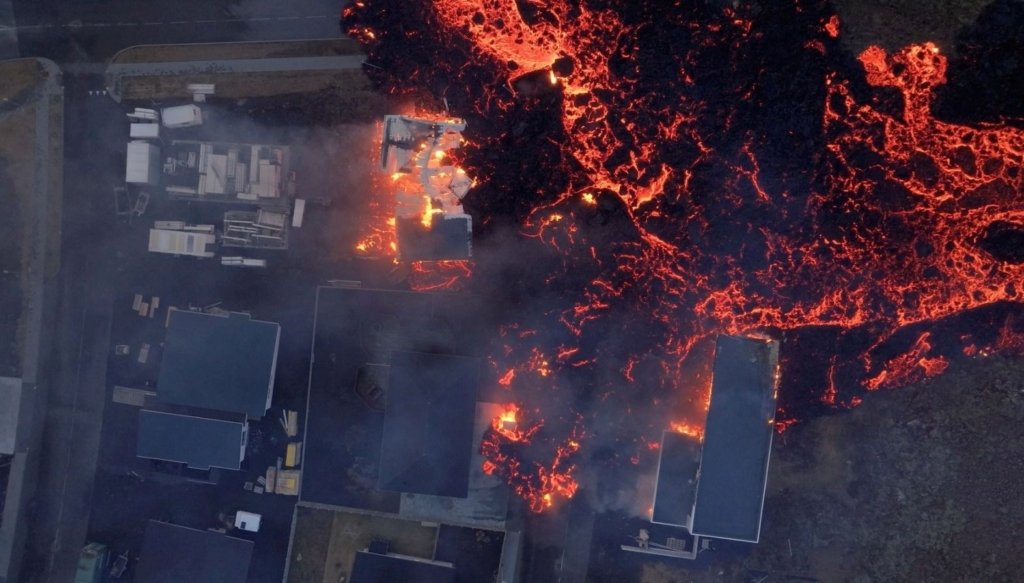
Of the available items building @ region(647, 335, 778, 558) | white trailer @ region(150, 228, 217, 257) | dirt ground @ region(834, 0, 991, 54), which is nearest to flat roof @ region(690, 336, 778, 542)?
building @ region(647, 335, 778, 558)

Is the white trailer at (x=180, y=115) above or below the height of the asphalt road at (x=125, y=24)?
below

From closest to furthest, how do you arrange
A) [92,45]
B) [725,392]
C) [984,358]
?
[725,392] → [984,358] → [92,45]

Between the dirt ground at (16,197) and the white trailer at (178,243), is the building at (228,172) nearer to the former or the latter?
the white trailer at (178,243)

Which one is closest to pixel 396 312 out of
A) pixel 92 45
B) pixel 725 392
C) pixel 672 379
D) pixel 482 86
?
pixel 482 86

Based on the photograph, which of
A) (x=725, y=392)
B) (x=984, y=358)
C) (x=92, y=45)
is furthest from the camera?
(x=92, y=45)

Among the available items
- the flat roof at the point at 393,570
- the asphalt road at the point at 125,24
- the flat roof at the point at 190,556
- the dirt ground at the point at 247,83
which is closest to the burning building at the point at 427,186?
the dirt ground at the point at 247,83

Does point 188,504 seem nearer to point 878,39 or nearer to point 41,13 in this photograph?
point 41,13
